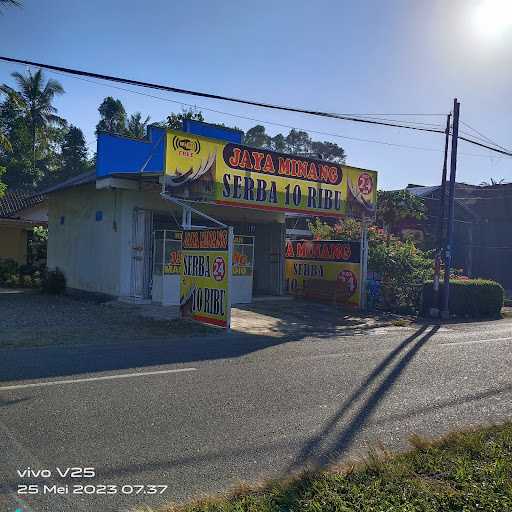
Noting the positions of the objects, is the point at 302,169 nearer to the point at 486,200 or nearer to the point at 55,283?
the point at 55,283

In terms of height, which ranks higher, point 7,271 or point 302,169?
point 302,169

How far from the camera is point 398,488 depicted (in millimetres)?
4059

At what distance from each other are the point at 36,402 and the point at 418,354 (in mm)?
6914

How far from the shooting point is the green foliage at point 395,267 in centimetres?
1995

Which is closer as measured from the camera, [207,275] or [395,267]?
[207,275]

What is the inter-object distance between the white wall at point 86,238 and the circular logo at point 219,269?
5.26 m

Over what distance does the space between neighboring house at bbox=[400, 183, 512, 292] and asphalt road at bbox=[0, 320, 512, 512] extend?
30.9m

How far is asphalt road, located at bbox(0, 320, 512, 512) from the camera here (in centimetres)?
454

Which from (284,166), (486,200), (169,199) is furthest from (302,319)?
(486,200)

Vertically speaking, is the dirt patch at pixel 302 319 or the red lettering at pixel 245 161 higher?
the red lettering at pixel 245 161

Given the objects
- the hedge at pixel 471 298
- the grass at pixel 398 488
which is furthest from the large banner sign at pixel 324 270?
the grass at pixel 398 488

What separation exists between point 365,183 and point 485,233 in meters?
25.0

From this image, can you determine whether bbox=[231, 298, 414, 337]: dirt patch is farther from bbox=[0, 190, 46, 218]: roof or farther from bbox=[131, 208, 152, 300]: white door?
bbox=[0, 190, 46, 218]: roof

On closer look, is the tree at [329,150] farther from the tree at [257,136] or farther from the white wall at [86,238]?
the white wall at [86,238]
